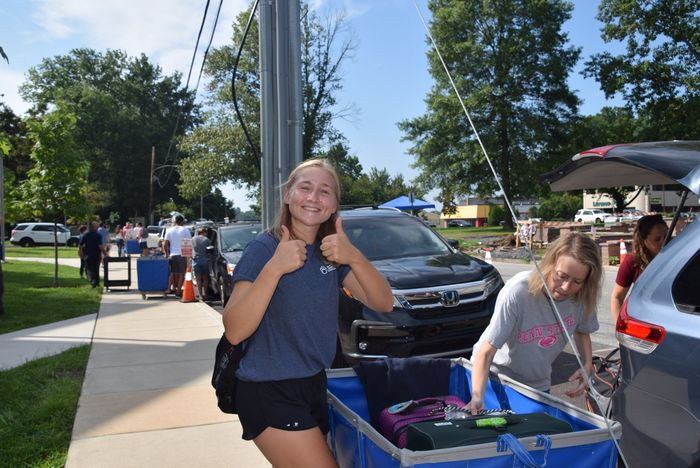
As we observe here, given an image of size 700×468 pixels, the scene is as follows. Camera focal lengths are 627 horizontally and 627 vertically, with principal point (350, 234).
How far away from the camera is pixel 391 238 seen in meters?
7.79

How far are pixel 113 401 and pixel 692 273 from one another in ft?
16.4

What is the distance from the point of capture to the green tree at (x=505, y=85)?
4416 cm

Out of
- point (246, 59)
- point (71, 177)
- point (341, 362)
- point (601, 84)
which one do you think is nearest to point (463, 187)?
point (601, 84)

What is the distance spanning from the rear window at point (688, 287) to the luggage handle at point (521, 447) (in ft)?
3.31

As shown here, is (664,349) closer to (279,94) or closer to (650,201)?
(279,94)

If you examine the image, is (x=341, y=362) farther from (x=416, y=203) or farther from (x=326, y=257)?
(x=416, y=203)

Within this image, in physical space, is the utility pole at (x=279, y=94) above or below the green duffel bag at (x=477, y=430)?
above

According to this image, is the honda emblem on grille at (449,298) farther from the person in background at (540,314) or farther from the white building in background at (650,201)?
the white building in background at (650,201)

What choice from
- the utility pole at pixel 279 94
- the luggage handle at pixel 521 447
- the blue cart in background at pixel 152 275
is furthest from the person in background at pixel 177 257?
the luggage handle at pixel 521 447

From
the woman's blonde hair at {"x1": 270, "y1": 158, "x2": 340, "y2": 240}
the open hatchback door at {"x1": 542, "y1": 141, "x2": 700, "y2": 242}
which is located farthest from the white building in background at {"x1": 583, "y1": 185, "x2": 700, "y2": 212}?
the woman's blonde hair at {"x1": 270, "y1": 158, "x2": 340, "y2": 240}

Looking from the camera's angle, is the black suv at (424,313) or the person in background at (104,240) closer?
the black suv at (424,313)

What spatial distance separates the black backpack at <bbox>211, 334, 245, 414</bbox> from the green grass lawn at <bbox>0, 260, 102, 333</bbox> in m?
8.48

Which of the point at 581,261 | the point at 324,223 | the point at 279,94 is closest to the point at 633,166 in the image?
the point at 581,261

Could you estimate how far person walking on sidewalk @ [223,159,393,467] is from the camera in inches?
88.1
